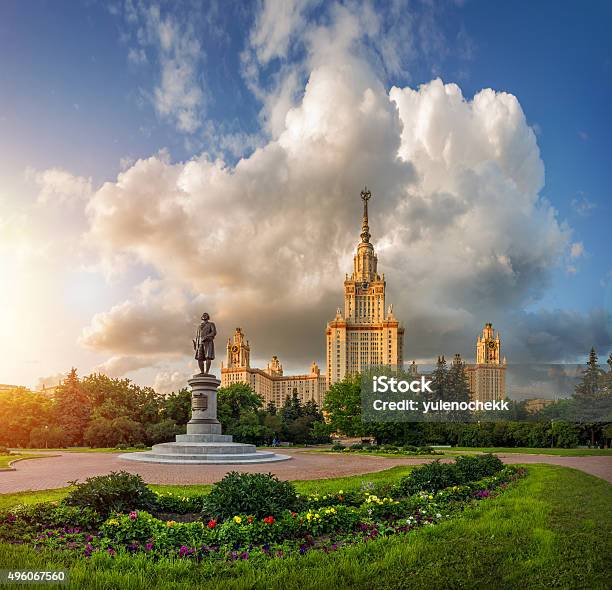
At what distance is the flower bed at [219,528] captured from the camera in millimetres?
7456

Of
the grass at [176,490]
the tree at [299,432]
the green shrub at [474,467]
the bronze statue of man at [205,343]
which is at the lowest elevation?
the tree at [299,432]

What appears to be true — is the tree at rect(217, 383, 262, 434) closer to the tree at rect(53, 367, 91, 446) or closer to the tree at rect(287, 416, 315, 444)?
the tree at rect(287, 416, 315, 444)

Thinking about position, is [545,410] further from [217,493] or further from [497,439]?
[217,493]

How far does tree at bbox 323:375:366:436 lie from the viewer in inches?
2200

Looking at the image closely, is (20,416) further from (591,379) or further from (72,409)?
(591,379)

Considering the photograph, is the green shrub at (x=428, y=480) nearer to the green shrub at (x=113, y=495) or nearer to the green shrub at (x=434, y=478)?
the green shrub at (x=434, y=478)

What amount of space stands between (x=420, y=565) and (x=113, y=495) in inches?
214

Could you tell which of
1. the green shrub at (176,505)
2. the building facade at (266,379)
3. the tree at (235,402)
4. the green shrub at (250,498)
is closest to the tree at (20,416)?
the tree at (235,402)

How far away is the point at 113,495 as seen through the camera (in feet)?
30.9

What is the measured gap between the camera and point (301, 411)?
75.4 metres

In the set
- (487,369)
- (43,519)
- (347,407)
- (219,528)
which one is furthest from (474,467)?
(487,369)

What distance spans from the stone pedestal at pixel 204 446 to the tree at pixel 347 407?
2679 centimetres

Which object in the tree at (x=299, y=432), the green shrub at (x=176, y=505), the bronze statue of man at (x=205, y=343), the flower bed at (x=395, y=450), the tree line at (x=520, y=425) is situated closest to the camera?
the green shrub at (x=176, y=505)

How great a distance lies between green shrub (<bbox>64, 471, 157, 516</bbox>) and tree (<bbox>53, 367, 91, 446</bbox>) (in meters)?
37.9
